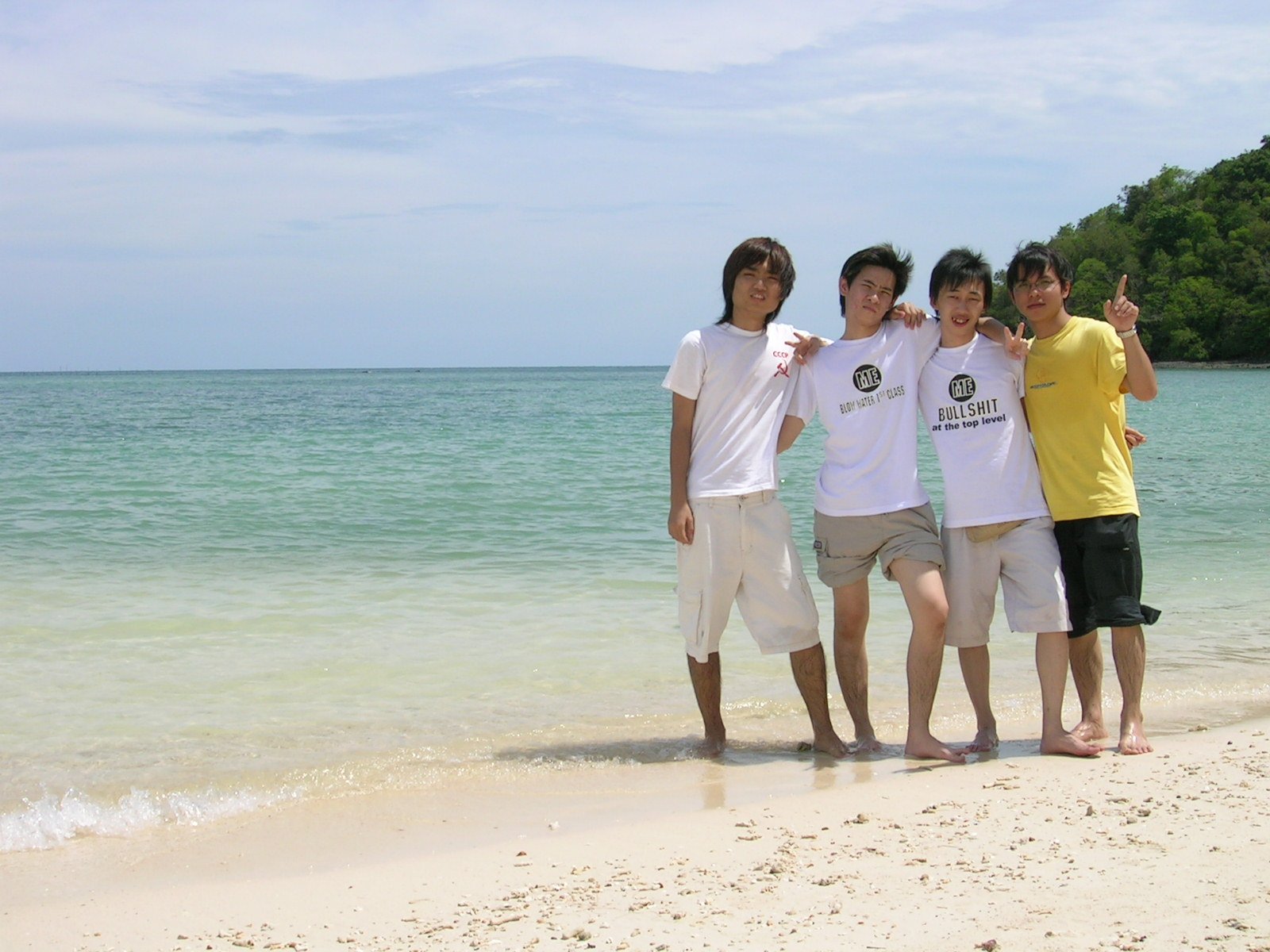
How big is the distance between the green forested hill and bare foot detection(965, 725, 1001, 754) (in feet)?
210

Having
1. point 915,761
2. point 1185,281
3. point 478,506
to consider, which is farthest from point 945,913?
point 1185,281

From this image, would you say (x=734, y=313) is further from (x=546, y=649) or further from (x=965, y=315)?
(x=546, y=649)

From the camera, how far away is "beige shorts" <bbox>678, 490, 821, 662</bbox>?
4617 millimetres

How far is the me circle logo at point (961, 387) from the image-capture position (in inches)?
172

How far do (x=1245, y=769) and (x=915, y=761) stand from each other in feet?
3.54

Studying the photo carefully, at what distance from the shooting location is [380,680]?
6012 mm

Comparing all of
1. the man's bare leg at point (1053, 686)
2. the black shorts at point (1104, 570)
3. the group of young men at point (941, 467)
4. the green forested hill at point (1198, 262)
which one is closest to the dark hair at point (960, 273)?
the group of young men at point (941, 467)

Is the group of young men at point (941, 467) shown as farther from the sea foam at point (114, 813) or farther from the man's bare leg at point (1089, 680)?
the sea foam at point (114, 813)

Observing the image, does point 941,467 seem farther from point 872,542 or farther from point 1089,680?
point 1089,680

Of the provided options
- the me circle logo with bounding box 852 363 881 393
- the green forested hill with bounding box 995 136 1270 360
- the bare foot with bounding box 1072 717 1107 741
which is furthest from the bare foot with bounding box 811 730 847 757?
the green forested hill with bounding box 995 136 1270 360

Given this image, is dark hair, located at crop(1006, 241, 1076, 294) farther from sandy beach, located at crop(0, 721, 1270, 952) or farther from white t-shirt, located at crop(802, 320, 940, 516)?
sandy beach, located at crop(0, 721, 1270, 952)

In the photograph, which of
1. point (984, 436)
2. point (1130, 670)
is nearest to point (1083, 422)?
point (984, 436)

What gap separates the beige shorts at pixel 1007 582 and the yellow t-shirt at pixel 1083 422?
0.15 meters

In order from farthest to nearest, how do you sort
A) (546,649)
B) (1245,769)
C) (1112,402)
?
(546,649), (1112,402), (1245,769)
